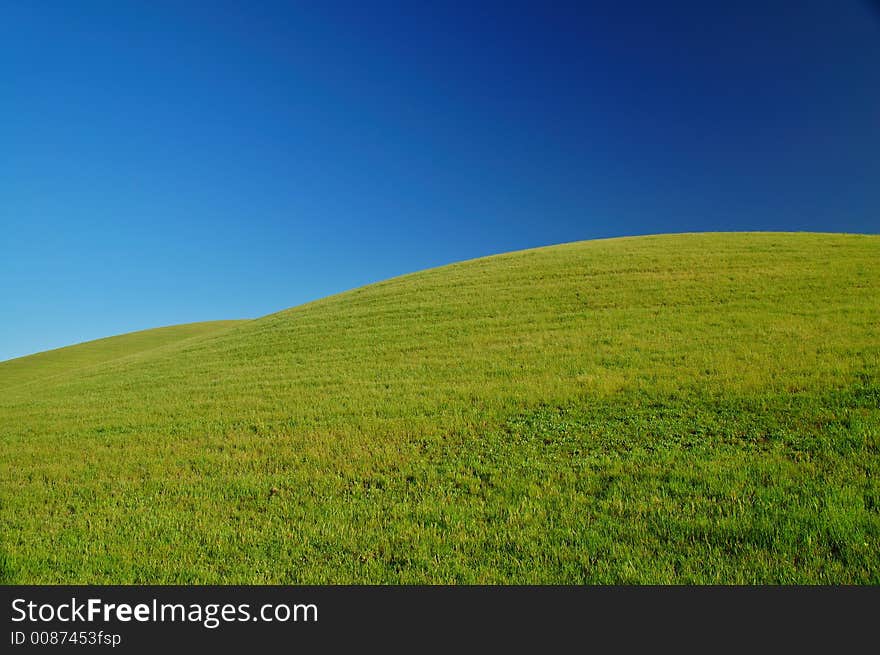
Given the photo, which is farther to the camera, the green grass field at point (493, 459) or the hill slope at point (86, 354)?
the hill slope at point (86, 354)

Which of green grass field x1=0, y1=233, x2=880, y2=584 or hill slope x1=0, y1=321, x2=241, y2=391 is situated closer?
green grass field x1=0, y1=233, x2=880, y2=584

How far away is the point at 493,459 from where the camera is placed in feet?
25.2

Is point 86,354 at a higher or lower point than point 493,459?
higher

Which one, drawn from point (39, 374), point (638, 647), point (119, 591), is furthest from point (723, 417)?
point (39, 374)

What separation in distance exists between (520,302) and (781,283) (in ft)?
40.2

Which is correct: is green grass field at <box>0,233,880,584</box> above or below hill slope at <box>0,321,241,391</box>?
below

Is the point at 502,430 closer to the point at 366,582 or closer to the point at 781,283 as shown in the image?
the point at 366,582

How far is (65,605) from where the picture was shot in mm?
4371

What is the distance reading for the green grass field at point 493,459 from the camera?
16.1 feet

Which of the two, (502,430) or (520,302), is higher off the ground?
(520,302)

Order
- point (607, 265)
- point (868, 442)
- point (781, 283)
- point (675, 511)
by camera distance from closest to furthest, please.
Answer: point (675, 511) < point (868, 442) < point (781, 283) < point (607, 265)

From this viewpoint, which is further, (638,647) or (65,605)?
(65,605)

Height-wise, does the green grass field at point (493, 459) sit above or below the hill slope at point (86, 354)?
below

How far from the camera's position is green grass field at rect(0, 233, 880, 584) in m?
4.90
